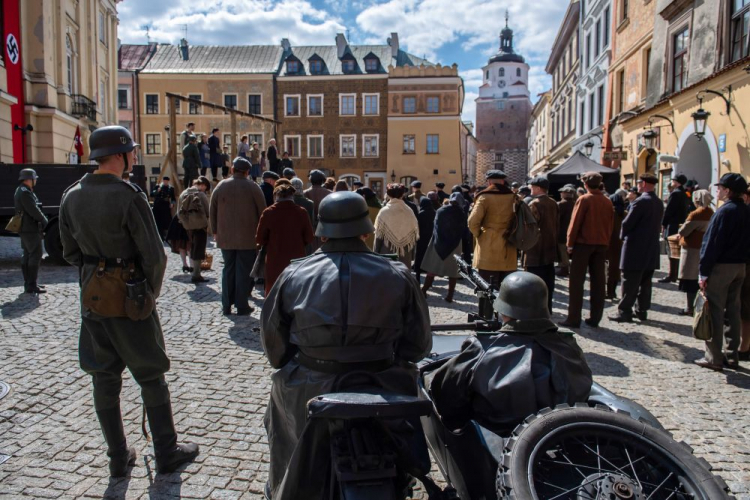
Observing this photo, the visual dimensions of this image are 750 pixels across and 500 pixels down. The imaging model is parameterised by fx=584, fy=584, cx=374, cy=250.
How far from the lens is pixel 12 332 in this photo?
682 centimetres

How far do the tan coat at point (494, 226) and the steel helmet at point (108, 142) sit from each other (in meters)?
4.49

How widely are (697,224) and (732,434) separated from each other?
174 inches

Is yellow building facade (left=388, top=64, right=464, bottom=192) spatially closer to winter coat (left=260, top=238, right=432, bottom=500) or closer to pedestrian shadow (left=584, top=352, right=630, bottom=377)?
pedestrian shadow (left=584, top=352, right=630, bottom=377)

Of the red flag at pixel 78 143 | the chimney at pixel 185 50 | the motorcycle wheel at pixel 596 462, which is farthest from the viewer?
the chimney at pixel 185 50

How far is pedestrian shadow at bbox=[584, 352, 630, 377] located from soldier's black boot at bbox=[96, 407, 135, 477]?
4210 mm

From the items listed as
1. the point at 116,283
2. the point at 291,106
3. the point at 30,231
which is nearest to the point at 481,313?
the point at 116,283

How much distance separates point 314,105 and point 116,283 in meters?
44.1

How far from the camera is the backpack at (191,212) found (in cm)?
991

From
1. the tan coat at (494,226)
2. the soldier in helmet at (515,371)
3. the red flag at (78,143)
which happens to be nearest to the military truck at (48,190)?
the tan coat at (494,226)

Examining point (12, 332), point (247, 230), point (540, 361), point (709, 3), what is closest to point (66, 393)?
point (12, 332)

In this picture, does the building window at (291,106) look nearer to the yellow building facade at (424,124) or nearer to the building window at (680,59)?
the yellow building facade at (424,124)

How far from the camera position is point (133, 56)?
1884 inches

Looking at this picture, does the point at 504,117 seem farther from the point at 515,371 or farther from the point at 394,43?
the point at 515,371

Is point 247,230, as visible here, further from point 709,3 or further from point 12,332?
point 709,3
